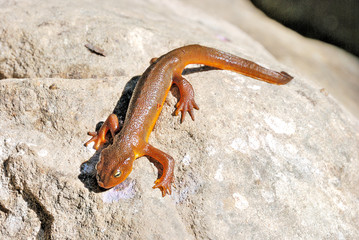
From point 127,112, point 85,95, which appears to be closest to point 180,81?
point 127,112

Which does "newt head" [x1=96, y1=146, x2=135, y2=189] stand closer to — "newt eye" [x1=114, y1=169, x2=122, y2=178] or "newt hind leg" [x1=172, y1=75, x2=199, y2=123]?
"newt eye" [x1=114, y1=169, x2=122, y2=178]

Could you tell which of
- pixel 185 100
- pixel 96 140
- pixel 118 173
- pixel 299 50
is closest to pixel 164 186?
pixel 118 173

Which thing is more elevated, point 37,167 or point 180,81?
point 180,81

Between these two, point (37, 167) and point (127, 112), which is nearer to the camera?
point (37, 167)

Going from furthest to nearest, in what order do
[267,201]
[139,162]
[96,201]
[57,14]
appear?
[57,14] → [139,162] → [267,201] → [96,201]

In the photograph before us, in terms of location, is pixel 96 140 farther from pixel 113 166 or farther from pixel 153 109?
pixel 153 109

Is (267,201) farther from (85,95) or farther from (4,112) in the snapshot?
(4,112)
